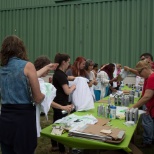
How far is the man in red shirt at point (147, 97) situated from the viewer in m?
2.95

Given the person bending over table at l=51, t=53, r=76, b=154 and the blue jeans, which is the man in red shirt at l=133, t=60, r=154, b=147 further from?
the person bending over table at l=51, t=53, r=76, b=154

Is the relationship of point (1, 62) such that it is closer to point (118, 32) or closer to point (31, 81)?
point (31, 81)

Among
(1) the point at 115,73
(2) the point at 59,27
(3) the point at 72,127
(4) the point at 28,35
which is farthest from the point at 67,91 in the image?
(4) the point at 28,35

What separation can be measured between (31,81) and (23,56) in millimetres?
247

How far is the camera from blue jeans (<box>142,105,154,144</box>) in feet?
11.4

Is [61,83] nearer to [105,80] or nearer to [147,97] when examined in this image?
[147,97]

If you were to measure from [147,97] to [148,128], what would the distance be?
0.84 metres

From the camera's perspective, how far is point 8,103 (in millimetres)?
1854

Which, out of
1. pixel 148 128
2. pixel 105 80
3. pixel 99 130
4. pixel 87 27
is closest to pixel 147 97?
pixel 148 128

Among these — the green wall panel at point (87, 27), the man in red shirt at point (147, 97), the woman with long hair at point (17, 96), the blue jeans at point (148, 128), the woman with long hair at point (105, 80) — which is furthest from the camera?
the green wall panel at point (87, 27)

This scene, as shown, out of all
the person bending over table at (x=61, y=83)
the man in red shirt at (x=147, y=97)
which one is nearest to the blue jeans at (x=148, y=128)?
the man in red shirt at (x=147, y=97)

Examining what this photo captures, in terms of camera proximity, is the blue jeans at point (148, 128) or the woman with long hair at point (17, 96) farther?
the blue jeans at point (148, 128)

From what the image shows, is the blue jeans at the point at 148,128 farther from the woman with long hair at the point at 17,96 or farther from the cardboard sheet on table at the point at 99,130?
the woman with long hair at the point at 17,96

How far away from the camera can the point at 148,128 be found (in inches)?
140
